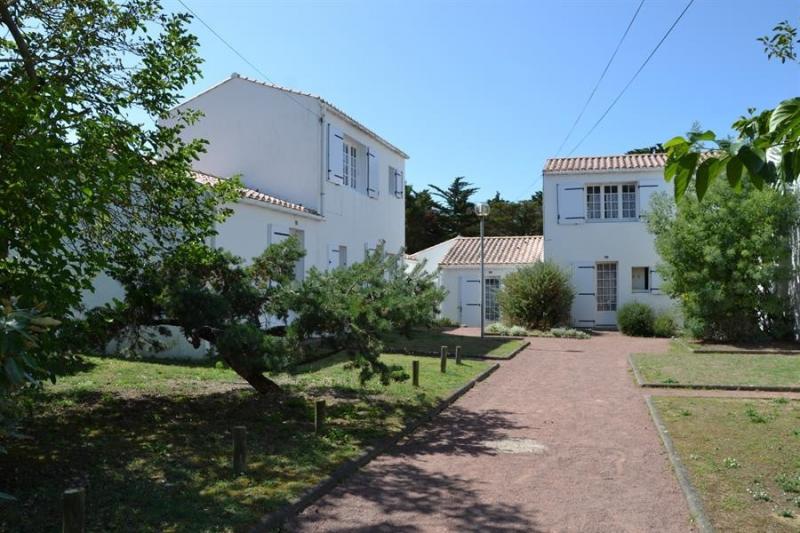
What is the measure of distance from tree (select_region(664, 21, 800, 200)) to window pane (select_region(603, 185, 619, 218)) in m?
21.8

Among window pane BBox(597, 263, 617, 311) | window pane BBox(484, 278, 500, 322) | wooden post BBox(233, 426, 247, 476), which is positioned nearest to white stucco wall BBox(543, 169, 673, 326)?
window pane BBox(597, 263, 617, 311)

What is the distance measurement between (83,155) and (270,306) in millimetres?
3766

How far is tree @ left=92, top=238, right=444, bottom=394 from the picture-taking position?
810 cm

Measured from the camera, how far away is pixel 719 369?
42.9ft

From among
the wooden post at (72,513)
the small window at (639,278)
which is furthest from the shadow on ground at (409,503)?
→ the small window at (639,278)

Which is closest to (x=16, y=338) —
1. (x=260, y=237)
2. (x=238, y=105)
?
(x=260, y=237)

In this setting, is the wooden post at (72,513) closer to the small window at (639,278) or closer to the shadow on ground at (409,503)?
the shadow on ground at (409,503)

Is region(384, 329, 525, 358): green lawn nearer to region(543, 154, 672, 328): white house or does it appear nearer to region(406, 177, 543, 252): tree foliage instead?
region(543, 154, 672, 328): white house

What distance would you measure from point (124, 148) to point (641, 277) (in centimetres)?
2007

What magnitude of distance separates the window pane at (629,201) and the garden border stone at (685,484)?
15.9 meters

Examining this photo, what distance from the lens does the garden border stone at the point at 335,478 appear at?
15.9ft

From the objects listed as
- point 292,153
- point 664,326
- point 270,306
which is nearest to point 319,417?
point 270,306

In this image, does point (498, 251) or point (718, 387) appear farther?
point (498, 251)

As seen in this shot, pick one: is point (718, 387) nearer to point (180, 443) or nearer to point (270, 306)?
point (270, 306)
